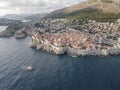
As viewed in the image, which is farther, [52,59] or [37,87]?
[52,59]

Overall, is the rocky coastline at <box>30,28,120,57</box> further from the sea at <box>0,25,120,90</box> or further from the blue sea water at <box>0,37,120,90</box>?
the blue sea water at <box>0,37,120,90</box>

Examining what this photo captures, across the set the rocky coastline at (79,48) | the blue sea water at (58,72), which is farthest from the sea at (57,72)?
the rocky coastline at (79,48)

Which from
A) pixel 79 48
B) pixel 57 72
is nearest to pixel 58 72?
pixel 57 72

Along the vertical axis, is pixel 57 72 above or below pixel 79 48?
above

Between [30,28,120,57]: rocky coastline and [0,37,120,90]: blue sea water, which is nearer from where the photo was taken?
[0,37,120,90]: blue sea water

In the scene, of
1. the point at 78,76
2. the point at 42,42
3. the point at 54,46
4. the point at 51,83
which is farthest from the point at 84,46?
the point at 51,83

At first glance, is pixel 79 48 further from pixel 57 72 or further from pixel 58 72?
pixel 57 72

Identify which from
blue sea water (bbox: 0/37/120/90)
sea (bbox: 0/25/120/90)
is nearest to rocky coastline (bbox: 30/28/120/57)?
sea (bbox: 0/25/120/90)

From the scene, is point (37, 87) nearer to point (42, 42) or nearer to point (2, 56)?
point (2, 56)
